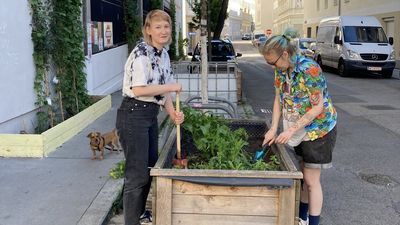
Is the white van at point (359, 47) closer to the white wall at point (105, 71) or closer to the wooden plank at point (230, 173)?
the white wall at point (105, 71)

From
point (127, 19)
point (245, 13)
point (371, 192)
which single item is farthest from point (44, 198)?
point (245, 13)

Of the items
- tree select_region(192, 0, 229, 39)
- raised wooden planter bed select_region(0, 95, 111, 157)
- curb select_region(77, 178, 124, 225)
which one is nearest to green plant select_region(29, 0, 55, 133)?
raised wooden planter bed select_region(0, 95, 111, 157)

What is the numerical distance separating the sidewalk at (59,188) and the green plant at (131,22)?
9.30 m

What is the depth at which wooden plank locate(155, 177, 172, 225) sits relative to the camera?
10.2 ft

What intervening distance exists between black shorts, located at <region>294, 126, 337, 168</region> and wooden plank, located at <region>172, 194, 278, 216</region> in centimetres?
83

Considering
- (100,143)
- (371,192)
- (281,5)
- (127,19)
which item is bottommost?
(371,192)

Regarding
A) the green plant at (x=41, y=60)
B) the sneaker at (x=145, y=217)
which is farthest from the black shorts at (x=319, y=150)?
the green plant at (x=41, y=60)

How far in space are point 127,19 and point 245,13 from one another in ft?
345

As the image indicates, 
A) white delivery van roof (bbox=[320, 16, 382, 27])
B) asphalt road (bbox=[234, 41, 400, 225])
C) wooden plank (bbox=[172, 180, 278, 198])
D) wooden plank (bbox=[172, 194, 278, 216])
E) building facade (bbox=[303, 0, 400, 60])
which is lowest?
asphalt road (bbox=[234, 41, 400, 225])

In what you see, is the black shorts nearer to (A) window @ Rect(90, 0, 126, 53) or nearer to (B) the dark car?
(A) window @ Rect(90, 0, 126, 53)

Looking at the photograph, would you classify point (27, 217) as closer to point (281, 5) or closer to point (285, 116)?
point (285, 116)

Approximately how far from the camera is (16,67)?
668cm

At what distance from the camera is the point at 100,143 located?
5.89 metres

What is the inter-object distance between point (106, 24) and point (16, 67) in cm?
627
